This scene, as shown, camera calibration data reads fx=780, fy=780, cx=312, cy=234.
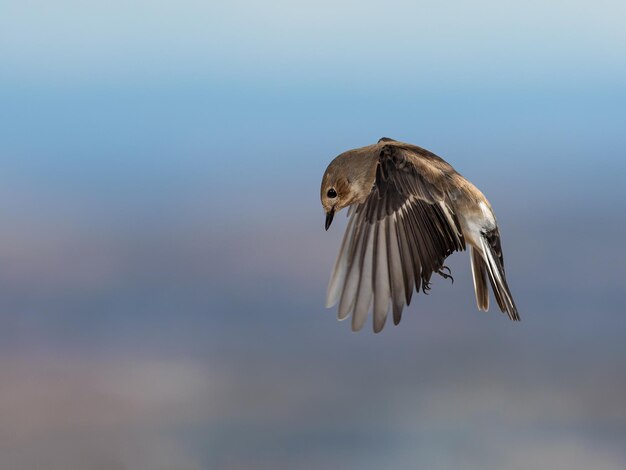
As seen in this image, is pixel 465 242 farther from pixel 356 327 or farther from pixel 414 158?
pixel 356 327

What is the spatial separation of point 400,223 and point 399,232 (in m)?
0.03

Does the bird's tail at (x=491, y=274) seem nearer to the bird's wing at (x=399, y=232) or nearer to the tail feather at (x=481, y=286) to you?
the tail feather at (x=481, y=286)

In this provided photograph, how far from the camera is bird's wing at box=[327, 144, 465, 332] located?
237cm

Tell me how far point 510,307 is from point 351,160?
721 mm

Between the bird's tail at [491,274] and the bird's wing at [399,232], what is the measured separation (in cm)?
15

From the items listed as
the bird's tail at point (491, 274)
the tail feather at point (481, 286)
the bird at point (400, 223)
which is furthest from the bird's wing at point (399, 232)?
the tail feather at point (481, 286)

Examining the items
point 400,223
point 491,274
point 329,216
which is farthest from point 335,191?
point 491,274

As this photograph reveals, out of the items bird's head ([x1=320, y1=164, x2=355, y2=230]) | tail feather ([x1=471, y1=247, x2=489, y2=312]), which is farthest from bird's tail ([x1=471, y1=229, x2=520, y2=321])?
bird's head ([x1=320, y1=164, x2=355, y2=230])

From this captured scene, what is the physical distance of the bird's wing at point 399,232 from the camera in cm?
237

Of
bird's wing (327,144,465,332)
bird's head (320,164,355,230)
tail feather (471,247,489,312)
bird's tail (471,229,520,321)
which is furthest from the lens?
tail feather (471,247,489,312)

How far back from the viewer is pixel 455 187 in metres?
2.74

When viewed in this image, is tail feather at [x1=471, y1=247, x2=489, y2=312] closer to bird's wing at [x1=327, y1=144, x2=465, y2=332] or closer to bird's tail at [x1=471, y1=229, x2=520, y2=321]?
bird's tail at [x1=471, y1=229, x2=520, y2=321]

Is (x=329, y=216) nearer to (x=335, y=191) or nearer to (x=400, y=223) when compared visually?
(x=335, y=191)

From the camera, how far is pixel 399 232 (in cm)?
256
